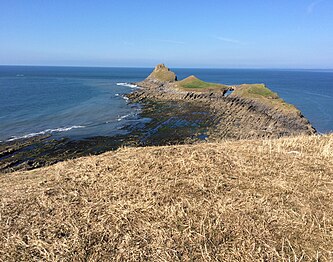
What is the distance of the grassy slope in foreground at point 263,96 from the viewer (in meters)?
34.4

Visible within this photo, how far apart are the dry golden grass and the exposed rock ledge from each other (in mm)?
19933

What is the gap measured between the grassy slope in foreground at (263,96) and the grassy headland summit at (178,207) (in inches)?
1145

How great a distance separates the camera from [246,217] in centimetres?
444

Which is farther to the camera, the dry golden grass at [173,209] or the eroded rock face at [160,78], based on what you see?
the eroded rock face at [160,78]

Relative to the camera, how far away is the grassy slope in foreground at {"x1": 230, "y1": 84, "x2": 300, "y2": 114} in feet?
113

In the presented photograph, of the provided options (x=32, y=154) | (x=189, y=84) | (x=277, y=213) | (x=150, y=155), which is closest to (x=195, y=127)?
(x=32, y=154)

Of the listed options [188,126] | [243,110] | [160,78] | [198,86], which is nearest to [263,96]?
[243,110]

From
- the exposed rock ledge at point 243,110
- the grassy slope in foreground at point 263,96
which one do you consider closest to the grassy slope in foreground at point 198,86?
the exposed rock ledge at point 243,110

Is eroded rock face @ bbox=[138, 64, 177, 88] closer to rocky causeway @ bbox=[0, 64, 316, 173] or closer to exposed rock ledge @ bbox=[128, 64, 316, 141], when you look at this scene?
exposed rock ledge @ bbox=[128, 64, 316, 141]

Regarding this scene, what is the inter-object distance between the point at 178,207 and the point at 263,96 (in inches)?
1708

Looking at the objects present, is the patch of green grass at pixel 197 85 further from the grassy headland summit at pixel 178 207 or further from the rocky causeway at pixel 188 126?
the grassy headland summit at pixel 178 207

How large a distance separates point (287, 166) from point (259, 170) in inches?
36.8

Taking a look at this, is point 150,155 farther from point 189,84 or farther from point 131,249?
point 189,84

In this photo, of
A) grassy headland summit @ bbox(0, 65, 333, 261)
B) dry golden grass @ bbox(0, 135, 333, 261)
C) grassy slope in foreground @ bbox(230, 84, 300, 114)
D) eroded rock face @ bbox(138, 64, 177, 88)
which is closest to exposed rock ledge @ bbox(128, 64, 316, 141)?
grassy slope in foreground @ bbox(230, 84, 300, 114)
